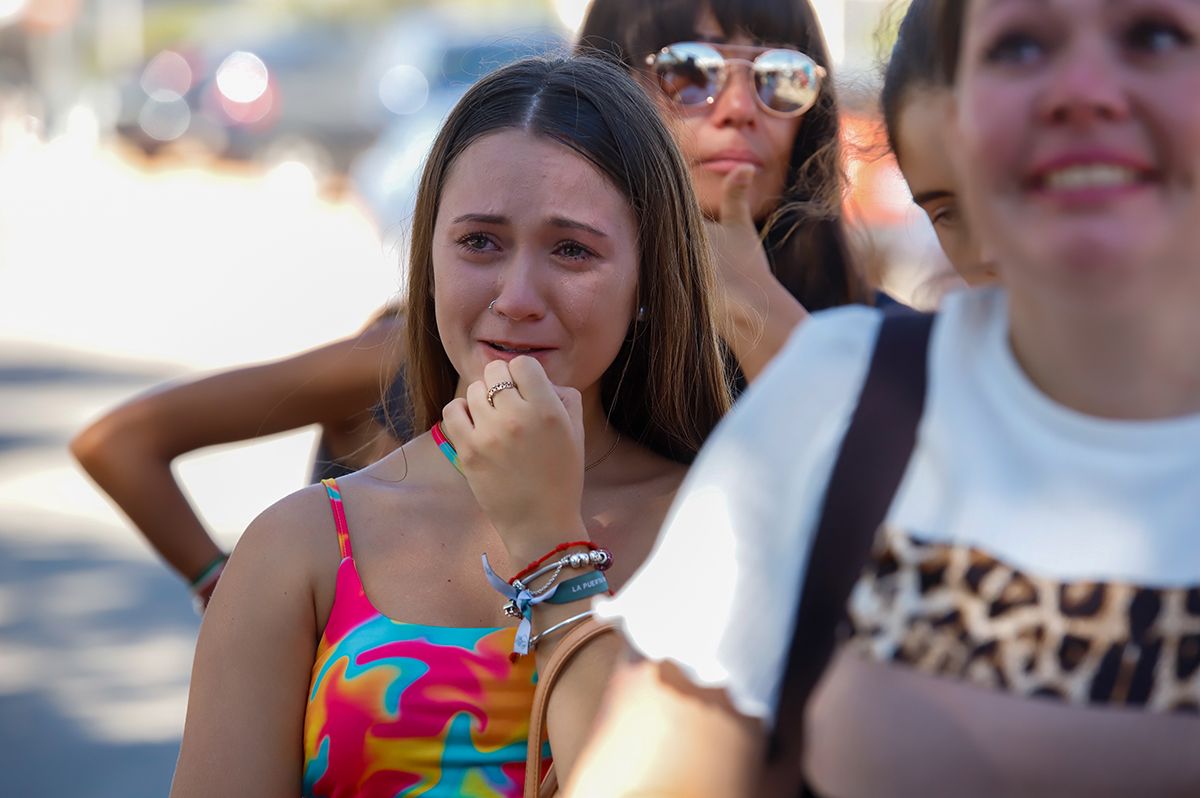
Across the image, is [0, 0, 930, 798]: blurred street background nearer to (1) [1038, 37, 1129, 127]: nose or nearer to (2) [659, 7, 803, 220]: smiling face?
(2) [659, 7, 803, 220]: smiling face

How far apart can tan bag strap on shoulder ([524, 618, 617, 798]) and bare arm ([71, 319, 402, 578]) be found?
1.31m

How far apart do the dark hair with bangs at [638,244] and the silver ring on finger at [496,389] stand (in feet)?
1.30

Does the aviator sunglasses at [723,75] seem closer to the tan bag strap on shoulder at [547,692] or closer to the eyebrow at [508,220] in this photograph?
the eyebrow at [508,220]

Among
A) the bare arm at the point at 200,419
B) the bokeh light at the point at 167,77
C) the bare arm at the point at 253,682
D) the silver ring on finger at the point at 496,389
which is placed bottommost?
the bokeh light at the point at 167,77

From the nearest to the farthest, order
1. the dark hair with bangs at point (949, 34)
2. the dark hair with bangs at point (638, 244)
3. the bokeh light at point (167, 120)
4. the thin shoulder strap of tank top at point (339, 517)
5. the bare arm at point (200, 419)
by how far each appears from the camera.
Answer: the dark hair with bangs at point (949, 34) → the thin shoulder strap of tank top at point (339, 517) → the dark hair with bangs at point (638, 244) → the bare arm at point (200, 419) → the bokeh light at point (167, 120)

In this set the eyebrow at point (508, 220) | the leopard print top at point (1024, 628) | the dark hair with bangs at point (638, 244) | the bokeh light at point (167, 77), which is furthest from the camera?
the bokeh light at point (167, 77)

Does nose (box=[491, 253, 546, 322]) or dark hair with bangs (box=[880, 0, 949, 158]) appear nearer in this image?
dark hair with bangs (box=[880, 0, 949, 158])

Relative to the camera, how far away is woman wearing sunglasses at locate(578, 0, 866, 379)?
2920mm

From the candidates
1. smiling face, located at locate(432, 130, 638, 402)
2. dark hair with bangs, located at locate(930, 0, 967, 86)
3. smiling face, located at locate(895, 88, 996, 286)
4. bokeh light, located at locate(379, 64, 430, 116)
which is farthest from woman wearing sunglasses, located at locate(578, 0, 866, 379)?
bokeh light, located at locate(379, 64, 430, 116)

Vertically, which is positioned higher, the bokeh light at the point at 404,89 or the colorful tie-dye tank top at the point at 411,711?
the colorful tie-dye tank top at the point at 411,711

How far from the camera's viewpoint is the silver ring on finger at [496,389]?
6.89 feet

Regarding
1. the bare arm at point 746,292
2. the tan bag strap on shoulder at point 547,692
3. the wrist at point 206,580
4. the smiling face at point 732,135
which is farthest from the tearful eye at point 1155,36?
the wrist at point 206,580

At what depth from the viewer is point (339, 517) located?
7.25 feet

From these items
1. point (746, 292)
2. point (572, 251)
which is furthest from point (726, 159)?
point (572, 251)
